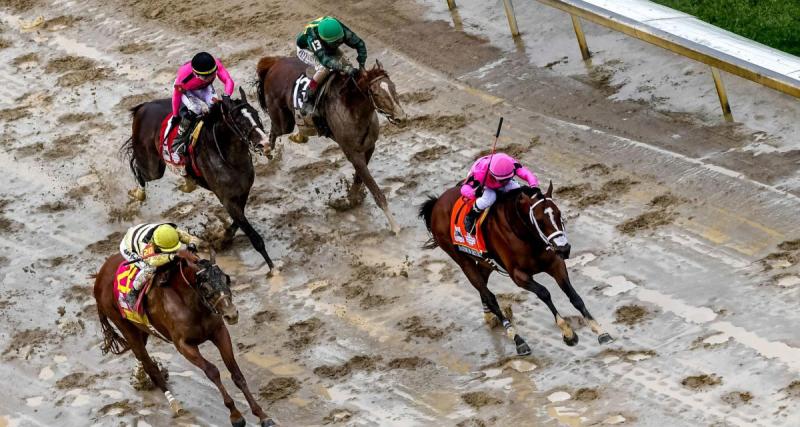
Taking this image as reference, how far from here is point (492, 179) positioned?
437 inches

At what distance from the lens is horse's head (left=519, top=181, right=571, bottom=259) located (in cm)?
1032

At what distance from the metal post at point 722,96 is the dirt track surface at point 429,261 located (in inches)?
16.0

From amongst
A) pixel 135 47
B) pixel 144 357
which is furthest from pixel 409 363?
pixel 135 47

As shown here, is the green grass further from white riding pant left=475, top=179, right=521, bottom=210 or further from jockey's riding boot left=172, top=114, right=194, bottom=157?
jockey's riding boot left=172, top=114, right=194, bottom=157

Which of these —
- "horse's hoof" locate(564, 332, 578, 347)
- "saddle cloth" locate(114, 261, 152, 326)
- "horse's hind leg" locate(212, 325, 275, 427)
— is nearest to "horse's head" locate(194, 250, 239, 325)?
"horse's hind leg" locate(212, 325, 275, 427)

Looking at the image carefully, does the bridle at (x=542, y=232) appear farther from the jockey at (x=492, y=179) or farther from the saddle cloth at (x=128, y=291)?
the saddle cloth at (x=128, y=291)

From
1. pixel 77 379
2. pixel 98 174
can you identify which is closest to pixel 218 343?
pixel 77 379

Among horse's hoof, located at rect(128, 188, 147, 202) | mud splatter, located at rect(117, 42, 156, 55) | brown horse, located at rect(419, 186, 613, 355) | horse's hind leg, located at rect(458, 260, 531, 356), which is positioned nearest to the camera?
brown horse, located at rect(419, 186, 613, 355)

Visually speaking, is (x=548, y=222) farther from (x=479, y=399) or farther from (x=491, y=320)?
(x=491, y=320)

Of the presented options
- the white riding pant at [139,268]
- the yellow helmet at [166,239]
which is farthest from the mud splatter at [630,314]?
the white riding pant at [139,268]

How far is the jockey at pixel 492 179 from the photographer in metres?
10.9

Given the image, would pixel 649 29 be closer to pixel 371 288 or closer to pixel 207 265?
pixel 371 288

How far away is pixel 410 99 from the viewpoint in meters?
16.6

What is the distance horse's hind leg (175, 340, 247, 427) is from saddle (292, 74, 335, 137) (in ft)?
12.9
